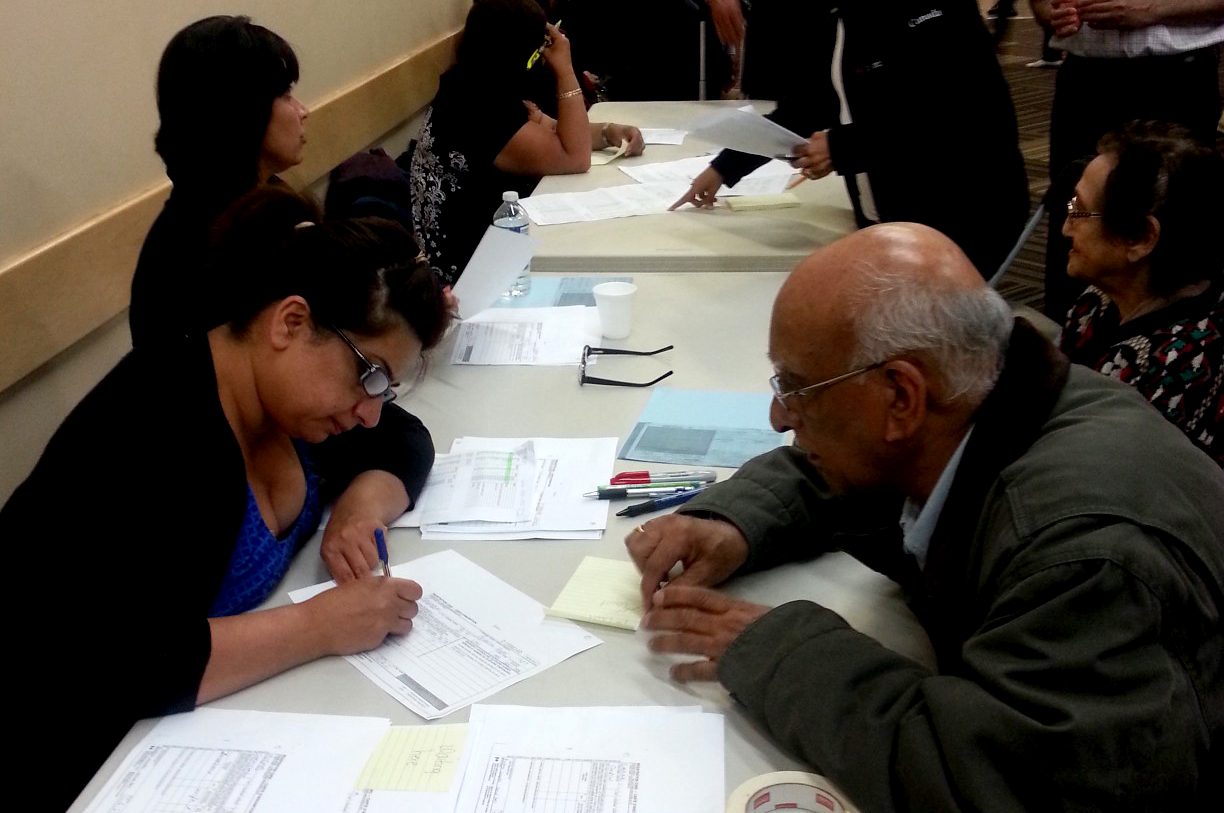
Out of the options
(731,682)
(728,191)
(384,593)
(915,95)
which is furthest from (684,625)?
(728,191)

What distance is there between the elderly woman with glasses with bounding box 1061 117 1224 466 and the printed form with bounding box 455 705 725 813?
1.37 meters

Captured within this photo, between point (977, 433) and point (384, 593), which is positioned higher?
point (977, 433)

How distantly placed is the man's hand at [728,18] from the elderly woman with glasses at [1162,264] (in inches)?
96.6

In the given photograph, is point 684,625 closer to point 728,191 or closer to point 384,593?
point 384,593

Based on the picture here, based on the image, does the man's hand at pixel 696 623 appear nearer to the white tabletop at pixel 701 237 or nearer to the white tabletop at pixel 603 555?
the white tabletop at pixel 603 555

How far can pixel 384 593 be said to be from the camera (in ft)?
3.76

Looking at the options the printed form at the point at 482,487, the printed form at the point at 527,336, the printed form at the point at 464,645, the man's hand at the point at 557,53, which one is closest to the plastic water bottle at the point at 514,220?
the printed form at the point at 527,336

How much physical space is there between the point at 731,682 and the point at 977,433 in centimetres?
37

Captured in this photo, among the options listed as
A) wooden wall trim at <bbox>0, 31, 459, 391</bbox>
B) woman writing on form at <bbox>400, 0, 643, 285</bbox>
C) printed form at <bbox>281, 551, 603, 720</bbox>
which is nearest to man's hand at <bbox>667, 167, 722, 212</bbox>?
woman writing on form at <bbox>400, 0, 643, 285</bbox>

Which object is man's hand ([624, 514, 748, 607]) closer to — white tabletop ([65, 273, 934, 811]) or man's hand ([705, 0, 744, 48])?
white tabletop ([65, 273, 934, 811])

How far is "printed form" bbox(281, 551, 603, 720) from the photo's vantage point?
106 cm

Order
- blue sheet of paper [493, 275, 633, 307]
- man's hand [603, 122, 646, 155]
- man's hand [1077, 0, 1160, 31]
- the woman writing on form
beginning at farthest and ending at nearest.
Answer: man's hand [603, 122, 646, 155]
the woman writing on form
man's hand [1077, 0, 1160, 31]
blue sheet of paper [493, 275, 633, 307]

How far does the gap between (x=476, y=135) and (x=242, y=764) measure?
2.26 metres

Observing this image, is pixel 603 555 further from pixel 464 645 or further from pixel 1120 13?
pixel 1120 13
